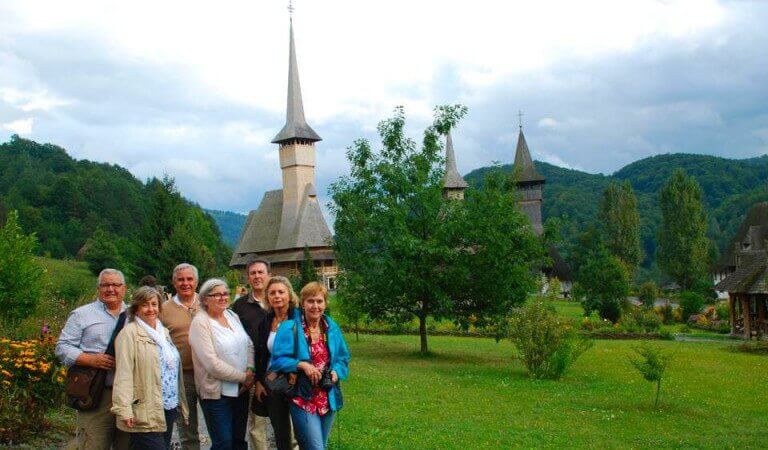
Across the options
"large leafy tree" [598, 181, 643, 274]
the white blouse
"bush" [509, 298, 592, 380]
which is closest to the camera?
the white blouse

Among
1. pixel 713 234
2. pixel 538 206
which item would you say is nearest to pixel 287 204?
pixel 538 206

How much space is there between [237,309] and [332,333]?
1.53 meters

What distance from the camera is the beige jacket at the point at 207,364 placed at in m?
6.18

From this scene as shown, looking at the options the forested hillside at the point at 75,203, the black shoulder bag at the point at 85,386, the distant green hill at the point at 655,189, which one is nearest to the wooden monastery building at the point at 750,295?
the black shoulder bag at the point at 85,386

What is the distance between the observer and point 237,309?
7.15 m

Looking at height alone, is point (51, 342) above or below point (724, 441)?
above

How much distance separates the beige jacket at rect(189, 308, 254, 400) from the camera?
6176 mm

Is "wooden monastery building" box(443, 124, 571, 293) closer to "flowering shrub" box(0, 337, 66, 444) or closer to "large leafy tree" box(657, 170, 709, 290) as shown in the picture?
"large leafy tree" box(657, 170, 709, 290)

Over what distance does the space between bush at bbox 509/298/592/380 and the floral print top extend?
11955 millimetres

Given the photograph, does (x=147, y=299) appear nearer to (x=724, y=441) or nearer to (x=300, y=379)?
(x=300, y=379)

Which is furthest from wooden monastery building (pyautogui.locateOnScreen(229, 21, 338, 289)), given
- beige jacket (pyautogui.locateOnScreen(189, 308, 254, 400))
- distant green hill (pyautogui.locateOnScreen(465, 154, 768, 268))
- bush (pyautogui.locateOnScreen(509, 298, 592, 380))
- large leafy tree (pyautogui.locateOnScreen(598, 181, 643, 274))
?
beige jacket (pyautogui.locateOnScreen(189, 308, 254, 400))

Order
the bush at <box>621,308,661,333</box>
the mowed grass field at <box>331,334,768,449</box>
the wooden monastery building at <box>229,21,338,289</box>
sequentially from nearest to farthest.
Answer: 1. the mowed grass field at <box>331,334,768,449</box>
2. the bush at <box>621,308,661,333</box>
3. the wooden monastery building at <box>229,21,338,289</box>

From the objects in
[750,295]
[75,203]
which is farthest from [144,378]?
[75,203]

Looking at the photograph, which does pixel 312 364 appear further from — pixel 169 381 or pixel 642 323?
pixel 642 323
